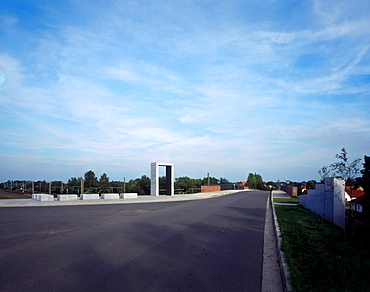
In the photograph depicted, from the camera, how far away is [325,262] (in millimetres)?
6199

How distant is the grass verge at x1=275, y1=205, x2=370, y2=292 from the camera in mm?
4805

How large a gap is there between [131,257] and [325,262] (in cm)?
446

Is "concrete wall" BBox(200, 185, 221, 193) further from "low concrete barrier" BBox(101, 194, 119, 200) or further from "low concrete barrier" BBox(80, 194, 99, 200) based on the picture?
"low concrete barrier" BBox(80, 194, 99, 200)

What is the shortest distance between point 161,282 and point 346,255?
454 centimetres

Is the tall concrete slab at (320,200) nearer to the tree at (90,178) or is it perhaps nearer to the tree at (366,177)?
the tree at (366,177)

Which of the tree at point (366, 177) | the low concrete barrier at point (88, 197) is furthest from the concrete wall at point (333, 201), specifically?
the low concrete barrier at point (88, 197)

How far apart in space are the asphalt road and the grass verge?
814mm

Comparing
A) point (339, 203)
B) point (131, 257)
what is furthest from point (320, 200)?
point (131, 257)

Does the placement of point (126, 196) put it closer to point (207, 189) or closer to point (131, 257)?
point (207, 189)

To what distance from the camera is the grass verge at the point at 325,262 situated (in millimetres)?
4805

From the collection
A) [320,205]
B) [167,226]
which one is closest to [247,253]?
[167,226]

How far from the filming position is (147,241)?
351 inches

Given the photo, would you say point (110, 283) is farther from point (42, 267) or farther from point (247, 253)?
point (247, 253)

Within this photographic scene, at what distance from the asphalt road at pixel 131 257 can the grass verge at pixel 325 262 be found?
814 millimetres
